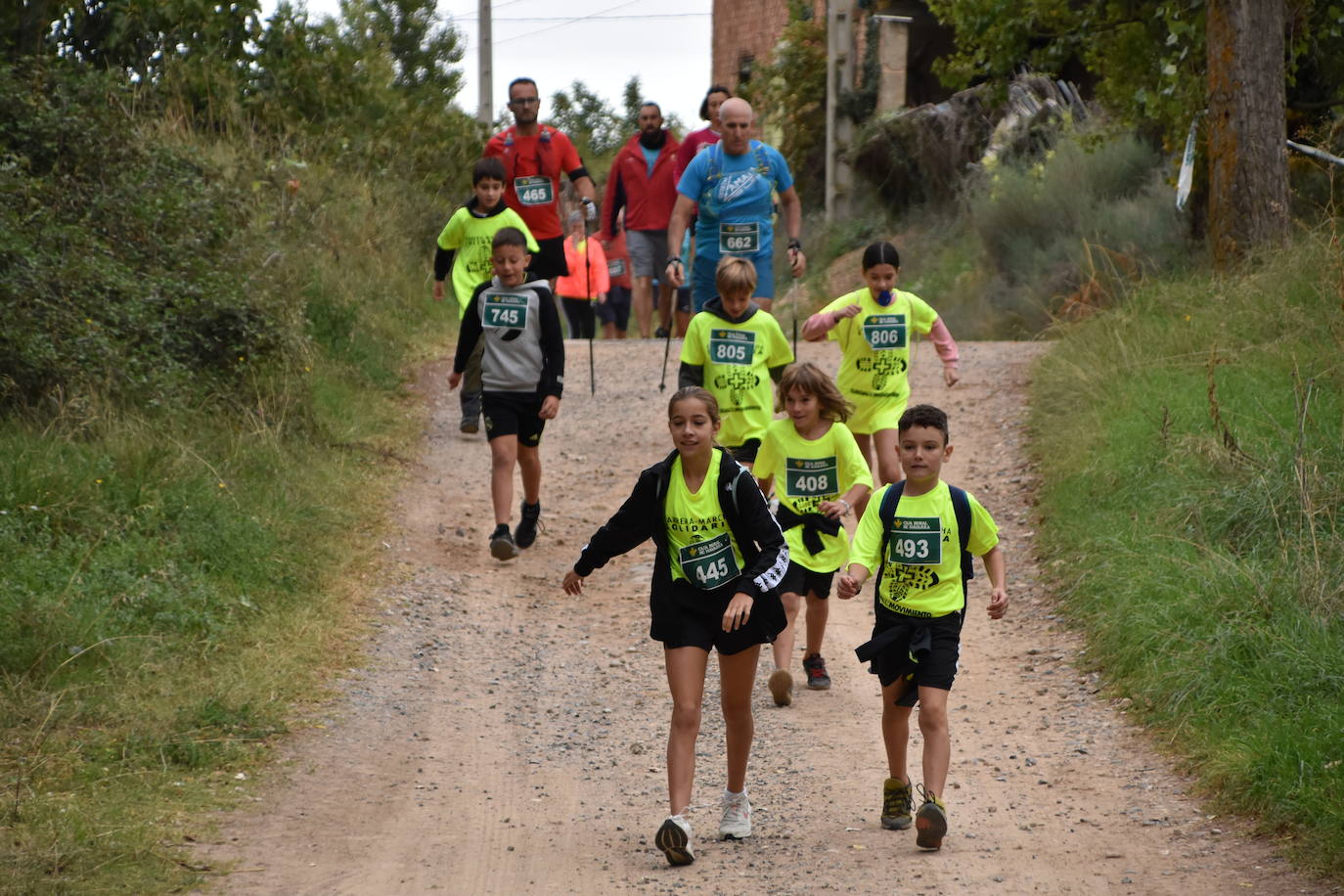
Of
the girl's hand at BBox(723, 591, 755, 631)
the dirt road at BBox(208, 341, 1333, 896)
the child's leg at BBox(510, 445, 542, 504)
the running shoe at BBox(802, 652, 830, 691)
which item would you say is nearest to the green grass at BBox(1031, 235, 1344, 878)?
the dirt road at BBox(208, 341, 1333, 896)

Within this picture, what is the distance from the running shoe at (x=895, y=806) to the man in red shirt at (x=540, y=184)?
7.23 metres

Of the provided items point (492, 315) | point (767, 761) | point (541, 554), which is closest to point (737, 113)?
point (492, 315)

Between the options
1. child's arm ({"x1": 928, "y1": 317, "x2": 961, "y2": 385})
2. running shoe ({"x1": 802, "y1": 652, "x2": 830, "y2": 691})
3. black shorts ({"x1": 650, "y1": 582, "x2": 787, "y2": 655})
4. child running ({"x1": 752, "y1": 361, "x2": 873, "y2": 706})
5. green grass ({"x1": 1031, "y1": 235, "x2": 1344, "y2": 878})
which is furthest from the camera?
child's arm ({"x1": 928, "y1": 317, "x2": 961, "y2": 385})

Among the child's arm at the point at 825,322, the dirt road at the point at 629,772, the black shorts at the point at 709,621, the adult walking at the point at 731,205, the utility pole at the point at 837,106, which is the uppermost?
the utility pole at the point at 837,106

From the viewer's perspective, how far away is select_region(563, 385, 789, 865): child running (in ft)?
17.5

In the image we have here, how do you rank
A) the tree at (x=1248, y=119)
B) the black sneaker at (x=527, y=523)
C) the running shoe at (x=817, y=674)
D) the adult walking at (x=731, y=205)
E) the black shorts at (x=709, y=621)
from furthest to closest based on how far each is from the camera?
the tree at (x=1248, y=119)
the adult walking at (x=731, y=205)
the black sneaker at (x=527, y=523)
the running shoe at (x=817, y=674)
the black shorts at (x=709, y=621)

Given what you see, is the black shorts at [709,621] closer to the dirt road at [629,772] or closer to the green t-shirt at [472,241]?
the dirt road at [629,772]

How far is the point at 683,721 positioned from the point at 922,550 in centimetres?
103

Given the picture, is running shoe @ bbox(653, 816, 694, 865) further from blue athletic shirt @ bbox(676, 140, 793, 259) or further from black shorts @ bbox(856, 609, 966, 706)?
blue athletic shirt @ bbox(676, 140, 793, 259)

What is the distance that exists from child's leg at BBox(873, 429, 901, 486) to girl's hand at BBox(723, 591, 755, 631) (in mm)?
3744

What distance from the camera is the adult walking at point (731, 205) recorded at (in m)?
10.5

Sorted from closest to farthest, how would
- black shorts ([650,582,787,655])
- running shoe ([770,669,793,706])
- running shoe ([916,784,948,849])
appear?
running shoe ([916,784,948,849]) → black shorts ([650,582,787,655]) → running shoe ([770,669,793,706])

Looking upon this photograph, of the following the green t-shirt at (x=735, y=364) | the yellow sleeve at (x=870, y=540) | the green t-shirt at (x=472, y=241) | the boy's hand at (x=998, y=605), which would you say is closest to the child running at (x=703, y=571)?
the yellow sleeve at (x=870, y=540)

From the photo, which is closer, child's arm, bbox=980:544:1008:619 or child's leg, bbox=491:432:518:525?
child's arm, bbox=980:544:1008:619
